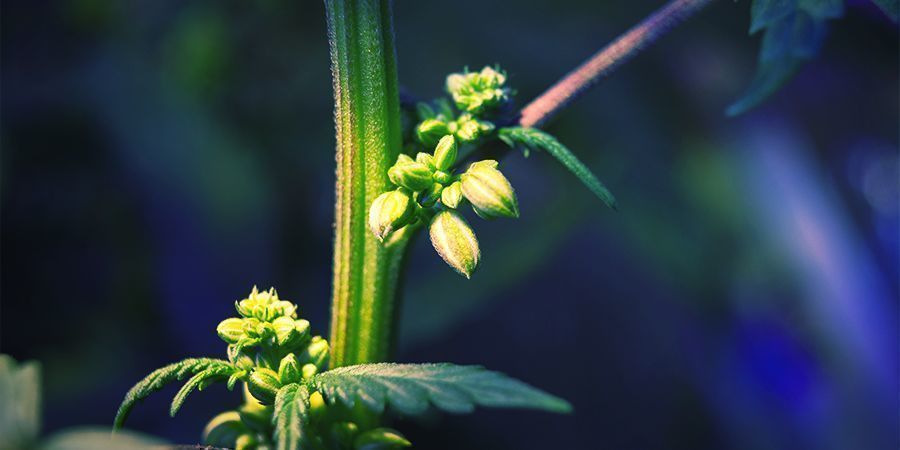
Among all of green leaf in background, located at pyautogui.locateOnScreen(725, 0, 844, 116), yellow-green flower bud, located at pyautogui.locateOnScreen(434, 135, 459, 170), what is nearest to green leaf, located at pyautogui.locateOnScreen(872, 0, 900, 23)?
green leaf in background, located at pyautogui.locateOnScreen(725, 0, 844, 116)

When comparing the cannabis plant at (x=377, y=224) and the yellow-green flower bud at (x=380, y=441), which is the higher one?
the cannabis plant at (x=377, y=224)

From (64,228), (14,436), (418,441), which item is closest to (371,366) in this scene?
(14,436)

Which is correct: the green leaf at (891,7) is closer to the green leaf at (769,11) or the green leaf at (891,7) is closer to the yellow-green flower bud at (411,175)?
the green leaf at (769,11)

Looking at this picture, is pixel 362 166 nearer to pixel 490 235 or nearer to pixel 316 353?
pixel 316 353

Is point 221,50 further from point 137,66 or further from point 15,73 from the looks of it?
point 15,73

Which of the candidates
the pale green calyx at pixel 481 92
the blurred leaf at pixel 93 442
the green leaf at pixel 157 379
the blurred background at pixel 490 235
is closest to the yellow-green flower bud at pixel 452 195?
the pale green calyx at pixel 481 92

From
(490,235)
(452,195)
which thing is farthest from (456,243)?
(490,235)

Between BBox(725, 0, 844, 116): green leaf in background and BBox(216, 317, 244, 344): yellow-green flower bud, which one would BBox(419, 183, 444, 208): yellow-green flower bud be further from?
BBox(725, 0, 844, 116): green leaf in background
